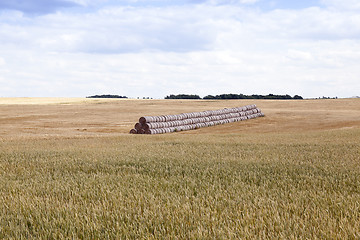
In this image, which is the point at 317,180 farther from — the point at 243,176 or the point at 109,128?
the point at 109,128

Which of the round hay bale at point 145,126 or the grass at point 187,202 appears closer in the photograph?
the grass at point 187,202

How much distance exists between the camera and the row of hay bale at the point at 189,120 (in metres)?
30.0

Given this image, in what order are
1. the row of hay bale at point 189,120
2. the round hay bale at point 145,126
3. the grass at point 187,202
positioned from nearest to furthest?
the grass at point 187,202 < the round hay bale at point 145,126 < the row of hay bale at point 189,120

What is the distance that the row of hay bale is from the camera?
98.3 feet

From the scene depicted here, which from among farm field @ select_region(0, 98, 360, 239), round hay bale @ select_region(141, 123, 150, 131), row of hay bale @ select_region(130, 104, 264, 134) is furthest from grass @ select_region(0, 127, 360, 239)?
row of hay bale @ select_region(130, 104, 264, 134)

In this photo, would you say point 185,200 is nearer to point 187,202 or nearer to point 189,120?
point 187,202

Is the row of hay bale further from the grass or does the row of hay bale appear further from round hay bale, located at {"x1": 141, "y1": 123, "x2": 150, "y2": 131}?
the grass

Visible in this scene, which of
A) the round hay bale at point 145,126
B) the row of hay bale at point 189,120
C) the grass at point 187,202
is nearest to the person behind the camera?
the grass at point 187,202

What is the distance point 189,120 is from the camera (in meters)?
33.7

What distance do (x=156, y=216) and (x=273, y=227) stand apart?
61.4 inches

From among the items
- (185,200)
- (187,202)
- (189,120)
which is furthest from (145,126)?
(187,202)

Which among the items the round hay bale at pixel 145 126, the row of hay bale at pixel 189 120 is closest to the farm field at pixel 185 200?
the round hay bale at pixel 145 126

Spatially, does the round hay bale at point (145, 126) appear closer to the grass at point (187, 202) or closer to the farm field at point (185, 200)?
the farm field at point (185, 200)

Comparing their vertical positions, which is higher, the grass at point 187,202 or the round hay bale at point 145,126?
the grass at point 187,202
